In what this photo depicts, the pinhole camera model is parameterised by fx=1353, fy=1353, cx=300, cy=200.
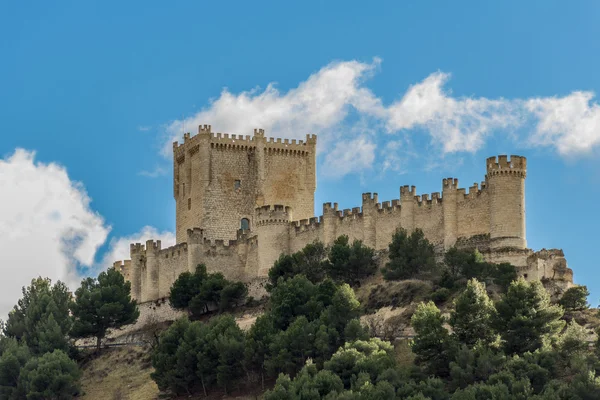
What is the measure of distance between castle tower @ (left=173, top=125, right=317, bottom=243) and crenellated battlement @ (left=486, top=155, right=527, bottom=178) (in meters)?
18.7

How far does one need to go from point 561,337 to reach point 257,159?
3091cm

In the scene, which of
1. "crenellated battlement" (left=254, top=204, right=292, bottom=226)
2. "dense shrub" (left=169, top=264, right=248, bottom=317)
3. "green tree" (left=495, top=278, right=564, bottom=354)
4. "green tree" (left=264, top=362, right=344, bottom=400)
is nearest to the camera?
"green tree" (left=264, top=362, right=344, bottom=400)

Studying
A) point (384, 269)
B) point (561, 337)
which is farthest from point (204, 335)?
point (561, 337)

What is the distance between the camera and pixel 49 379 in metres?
70.8

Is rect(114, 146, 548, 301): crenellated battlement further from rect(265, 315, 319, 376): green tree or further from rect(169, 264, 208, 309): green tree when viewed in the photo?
rect(265, 315, 319, 376): green tree

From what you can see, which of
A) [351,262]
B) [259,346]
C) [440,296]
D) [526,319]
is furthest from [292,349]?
[526,319]

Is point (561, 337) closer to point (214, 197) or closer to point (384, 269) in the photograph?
point (384, 269)

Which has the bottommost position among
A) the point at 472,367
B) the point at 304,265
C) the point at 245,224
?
the point at 472,367

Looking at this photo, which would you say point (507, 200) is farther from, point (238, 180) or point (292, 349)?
point (238, 180)

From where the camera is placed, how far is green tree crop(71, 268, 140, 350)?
3063 inches

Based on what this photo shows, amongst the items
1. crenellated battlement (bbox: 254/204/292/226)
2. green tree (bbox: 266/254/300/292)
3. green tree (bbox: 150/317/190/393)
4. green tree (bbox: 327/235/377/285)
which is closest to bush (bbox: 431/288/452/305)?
green tree (bbox: 327/235/377/285)

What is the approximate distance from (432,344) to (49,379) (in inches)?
883

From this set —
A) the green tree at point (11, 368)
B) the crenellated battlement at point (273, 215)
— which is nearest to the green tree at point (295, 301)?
the crenellated battlement at point (273, 215)

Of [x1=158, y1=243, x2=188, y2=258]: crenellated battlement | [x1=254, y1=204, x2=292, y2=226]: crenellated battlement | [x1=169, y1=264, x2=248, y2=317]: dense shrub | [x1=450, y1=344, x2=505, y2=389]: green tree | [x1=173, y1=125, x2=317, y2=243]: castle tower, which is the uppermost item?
[x1=173, y1=125, x2=317, y2=243]: castle tower
